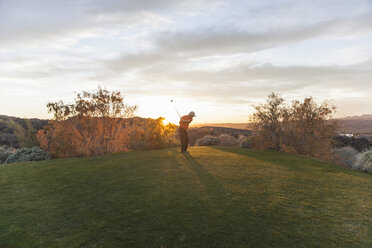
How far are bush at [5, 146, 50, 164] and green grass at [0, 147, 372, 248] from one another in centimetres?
486

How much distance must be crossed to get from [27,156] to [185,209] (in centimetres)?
1030

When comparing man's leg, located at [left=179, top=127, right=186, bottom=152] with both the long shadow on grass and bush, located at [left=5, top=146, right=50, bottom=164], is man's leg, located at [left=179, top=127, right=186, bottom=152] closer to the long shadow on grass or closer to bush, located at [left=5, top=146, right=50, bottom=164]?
the long shadow on grass

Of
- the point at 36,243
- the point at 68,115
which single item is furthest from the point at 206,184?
the point at 68,115

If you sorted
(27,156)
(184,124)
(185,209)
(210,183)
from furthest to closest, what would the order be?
(184,124)
(27,156)
(210,183)
(185,209)

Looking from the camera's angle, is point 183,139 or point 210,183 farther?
point 183,139

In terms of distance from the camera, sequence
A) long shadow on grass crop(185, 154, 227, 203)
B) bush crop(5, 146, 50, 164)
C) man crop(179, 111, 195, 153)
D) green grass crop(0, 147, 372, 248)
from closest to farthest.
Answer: green grass crop(0, 147, 372, 248) < long shadow on grass crop(185, 154, 227, 203) < bush crop(5, 146, 50, 164) < man crop(179, 111, 195, 153)

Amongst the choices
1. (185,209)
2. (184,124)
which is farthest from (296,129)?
(185,209)

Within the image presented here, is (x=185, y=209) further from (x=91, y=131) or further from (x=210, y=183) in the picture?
(x=91, y=131)

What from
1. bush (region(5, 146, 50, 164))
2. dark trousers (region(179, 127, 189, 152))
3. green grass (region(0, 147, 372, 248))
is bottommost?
green grass (region(0, 147, 372, 248))

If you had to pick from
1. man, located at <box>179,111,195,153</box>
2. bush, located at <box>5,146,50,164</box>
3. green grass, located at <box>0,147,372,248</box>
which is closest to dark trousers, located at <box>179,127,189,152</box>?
man, located at <box>179,111,195,153</box>

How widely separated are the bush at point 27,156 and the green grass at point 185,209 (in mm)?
4857

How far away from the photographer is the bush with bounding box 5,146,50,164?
11.6m

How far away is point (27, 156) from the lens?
38.2 feet

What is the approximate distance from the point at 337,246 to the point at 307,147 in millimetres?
11776
